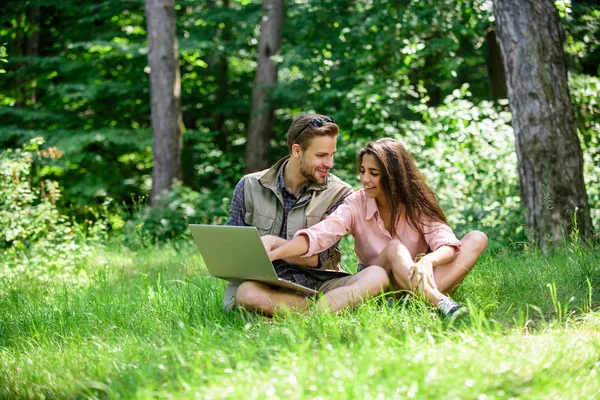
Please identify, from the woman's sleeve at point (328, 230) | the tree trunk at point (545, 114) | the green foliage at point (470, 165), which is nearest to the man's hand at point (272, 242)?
the woman's sleeve at point (328, 230)

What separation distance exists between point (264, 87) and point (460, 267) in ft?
29.2

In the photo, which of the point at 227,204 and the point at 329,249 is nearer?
the point at 329,249

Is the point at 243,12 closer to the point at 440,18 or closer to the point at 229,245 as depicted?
the point at 440,18

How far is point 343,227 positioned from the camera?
409 centimetres

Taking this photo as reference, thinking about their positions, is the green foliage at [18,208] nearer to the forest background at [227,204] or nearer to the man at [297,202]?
the forest background at [227,204]

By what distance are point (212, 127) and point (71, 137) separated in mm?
3849

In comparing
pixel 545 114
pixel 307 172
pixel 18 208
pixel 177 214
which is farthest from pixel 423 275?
pixel 177 214

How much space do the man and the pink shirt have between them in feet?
0.55

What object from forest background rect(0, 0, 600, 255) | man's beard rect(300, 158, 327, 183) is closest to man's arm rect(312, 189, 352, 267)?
man's beard rect(300, 158, 327, 183)

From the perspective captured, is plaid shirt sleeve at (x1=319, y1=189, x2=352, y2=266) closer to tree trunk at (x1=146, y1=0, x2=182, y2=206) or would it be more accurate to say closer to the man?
the man

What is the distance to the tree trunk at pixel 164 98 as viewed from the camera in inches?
420

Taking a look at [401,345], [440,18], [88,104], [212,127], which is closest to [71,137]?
[88,104]

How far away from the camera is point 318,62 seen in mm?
10328

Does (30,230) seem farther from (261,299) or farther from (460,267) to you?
(460,267)
